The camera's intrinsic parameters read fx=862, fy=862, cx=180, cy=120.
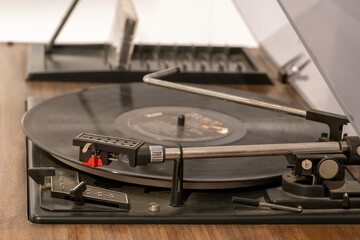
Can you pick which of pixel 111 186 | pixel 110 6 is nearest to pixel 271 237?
pixel 111 186

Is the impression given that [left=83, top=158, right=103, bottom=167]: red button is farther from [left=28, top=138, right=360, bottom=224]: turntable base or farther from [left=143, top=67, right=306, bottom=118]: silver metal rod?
[left=143, top=67, right=306, bottom=118]: silver metal rod

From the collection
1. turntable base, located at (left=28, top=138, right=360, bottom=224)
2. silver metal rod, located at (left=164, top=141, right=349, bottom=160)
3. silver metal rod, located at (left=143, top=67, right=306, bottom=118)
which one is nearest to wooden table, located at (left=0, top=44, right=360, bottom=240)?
turntable base, located at (left=28, top=138, right=360, bottom=224)

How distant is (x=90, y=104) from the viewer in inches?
71.6

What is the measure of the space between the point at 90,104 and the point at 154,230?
52cm

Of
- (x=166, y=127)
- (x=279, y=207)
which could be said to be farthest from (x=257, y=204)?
(x=166, y=127)

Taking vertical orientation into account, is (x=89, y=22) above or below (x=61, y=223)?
below

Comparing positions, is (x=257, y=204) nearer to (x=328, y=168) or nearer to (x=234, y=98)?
(x=328, y=168)

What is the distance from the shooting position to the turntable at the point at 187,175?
137 cm

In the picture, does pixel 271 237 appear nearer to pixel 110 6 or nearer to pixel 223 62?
pixel 223 62

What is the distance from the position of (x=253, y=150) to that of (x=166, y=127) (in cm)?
36

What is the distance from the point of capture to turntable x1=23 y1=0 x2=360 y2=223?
137cm

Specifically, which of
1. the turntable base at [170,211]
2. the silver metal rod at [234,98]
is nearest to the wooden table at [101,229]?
the turntable base at [170,211]

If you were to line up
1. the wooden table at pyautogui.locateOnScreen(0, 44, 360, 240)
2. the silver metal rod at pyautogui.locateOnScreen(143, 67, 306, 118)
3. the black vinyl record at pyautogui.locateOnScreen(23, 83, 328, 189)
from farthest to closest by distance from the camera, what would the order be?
the silver metal rod at pyautogui.locateOnScreen(143, 67, 306, 118), the black vinyl record at pyautogui.locateOnScreen(23, 83, 328, 189), the wooden table at pyautogui.locateOnScreen(0, 44, 360, 240)

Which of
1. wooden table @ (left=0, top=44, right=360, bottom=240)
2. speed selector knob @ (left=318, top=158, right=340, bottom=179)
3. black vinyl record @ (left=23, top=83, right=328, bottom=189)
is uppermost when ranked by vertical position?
speed selector knob @ (left=318, top=158, right=340, bottom=179)
